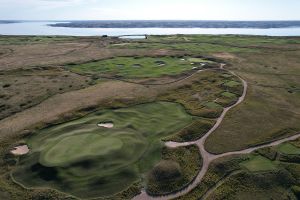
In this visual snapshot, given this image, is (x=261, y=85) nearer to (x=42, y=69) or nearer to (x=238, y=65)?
(x=238, y=65)

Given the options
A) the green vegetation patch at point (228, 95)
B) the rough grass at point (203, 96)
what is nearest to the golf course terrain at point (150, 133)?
the rough grass at point (203, 96)

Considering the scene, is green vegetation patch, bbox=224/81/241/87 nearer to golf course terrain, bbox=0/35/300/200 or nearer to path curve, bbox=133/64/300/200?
golf course terrain, bbox=0/35/300/200

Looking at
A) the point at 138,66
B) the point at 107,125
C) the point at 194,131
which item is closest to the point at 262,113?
the point at 194,131

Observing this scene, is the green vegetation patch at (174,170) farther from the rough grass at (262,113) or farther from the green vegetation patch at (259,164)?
the green vegetation patch at (259,164)

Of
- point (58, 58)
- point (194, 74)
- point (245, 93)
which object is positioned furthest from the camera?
point (58, 58)

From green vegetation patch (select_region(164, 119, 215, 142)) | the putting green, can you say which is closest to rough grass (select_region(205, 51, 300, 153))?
green vegetation patch (select_region(164, 119, 215, 142))

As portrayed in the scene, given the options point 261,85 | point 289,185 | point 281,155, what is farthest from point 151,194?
point 261,85
